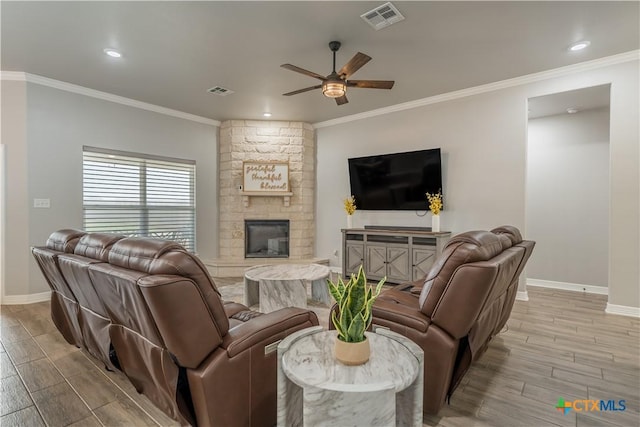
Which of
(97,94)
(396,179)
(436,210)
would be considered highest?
(97,94)

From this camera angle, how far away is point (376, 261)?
4805 millimetres

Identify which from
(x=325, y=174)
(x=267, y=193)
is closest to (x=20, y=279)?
(x=267, y=193)

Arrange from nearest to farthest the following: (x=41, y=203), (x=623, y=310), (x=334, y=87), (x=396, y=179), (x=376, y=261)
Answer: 1. (x=334, y=87)
2. (x=623, y=310)
3. (x=41, y=203)
4. (x=376, y=261)
5. (x=396, y=179)

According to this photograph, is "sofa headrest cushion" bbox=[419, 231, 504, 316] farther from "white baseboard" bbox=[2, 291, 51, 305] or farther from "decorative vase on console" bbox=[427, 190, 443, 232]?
"white baseboard" bbox=[2, 291, 51, 305]

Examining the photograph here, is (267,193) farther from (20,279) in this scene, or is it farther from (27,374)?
(27,374)

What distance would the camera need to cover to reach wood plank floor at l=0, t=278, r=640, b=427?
176 centimetres

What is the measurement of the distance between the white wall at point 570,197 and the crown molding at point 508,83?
1166mm

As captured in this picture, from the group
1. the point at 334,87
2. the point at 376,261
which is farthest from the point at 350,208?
the point at 334,87

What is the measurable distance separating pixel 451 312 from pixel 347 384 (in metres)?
0.79

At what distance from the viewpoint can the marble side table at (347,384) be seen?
3.73 feet

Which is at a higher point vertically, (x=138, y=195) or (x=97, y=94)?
(x=97, y=94)

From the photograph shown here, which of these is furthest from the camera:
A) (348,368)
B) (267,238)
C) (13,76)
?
(267,238)

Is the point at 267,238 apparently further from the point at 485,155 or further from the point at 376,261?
the point at 485,155

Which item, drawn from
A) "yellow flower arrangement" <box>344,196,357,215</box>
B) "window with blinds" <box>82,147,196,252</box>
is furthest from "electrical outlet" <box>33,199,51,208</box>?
"yellow flower arrangement" <box>344,196,357,215</box>
